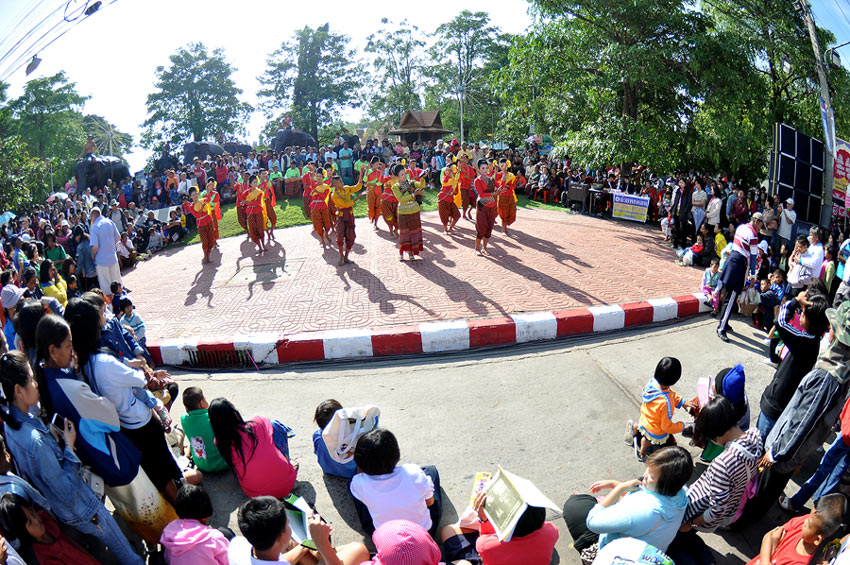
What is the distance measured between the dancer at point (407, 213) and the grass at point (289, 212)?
605 centimetres

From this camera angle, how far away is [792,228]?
10031mm

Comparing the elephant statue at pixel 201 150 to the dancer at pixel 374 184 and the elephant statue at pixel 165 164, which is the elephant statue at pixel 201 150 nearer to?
the elephant statue at pixel 165 164

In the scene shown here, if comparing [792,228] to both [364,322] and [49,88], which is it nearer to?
[364,322]

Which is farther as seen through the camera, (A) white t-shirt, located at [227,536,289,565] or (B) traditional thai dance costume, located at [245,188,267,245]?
(B) traditional thai dance costume, located at [245,188,267,245]

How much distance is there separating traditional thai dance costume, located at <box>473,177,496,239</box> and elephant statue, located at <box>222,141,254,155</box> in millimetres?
21079

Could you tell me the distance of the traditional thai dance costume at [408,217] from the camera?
30.4ft

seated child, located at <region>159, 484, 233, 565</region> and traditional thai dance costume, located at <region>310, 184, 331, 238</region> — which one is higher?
traditional thai dance costume, located at <region>310, 184, 331, 238</region>

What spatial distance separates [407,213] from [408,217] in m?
0.07

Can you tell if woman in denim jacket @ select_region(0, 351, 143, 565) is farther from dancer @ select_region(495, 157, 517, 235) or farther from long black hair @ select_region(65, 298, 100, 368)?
dancer @ select_region(495, 157, 517, 235)

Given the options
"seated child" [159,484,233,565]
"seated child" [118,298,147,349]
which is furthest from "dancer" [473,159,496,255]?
"seated child" [159,484,233,565]

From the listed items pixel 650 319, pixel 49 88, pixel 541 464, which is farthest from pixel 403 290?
pixel 49 88

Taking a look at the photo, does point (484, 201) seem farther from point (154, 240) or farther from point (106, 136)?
point (106, 136)

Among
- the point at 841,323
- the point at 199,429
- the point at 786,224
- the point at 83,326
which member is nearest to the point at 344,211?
the point at 199,429

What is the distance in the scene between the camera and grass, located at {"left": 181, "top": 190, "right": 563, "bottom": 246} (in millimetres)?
15258
